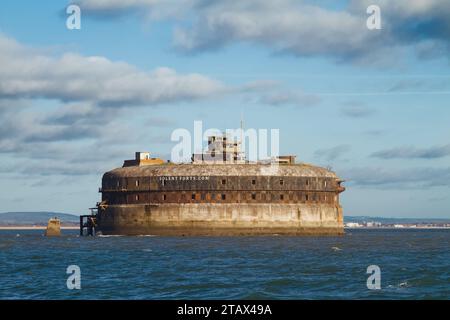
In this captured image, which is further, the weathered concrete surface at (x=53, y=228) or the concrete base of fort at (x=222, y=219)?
the weathered concrete surface at (x=53, y=228)

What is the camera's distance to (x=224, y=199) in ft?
371

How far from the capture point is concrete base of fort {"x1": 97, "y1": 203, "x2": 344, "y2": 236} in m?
113

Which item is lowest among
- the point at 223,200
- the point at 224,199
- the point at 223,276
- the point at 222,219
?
the point at 223,276

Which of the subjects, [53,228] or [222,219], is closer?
[222,219]

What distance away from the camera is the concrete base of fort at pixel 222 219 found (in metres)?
113

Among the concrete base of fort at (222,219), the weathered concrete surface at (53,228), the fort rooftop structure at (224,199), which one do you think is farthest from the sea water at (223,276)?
the weathered concrete surface at (53,228)

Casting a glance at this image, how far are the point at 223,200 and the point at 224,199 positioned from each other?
189 mm

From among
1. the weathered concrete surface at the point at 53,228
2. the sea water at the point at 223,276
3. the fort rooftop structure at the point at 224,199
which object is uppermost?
the fort rooftop structure at the point at 224,199

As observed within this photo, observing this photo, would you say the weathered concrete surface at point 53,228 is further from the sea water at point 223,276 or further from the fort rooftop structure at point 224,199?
the sea water at point 223,276

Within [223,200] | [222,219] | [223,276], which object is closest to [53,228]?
[222,219]

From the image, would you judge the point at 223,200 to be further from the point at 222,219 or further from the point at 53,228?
the point at 53,228
